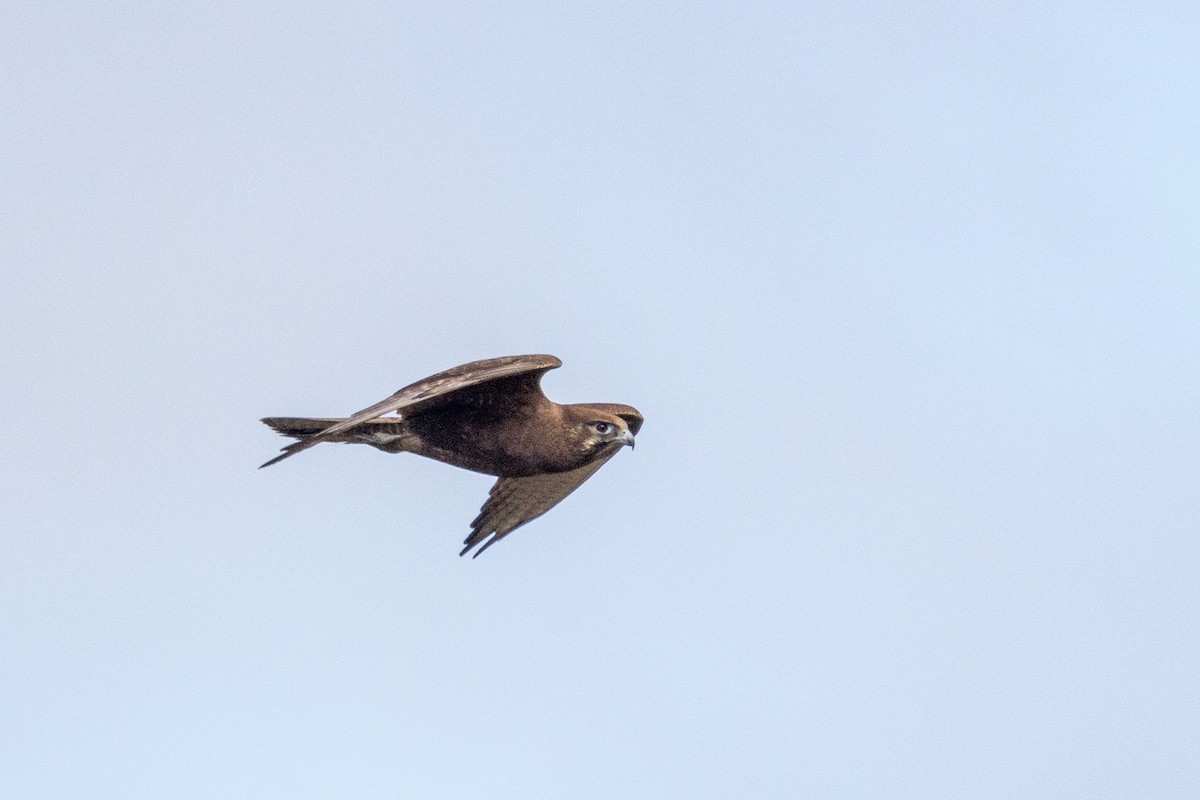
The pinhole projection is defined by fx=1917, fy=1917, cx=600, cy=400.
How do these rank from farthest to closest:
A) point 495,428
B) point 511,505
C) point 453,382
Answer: point 511,505
point 495,428
point 453,382

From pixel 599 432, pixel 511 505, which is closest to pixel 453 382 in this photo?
pixel 599 432

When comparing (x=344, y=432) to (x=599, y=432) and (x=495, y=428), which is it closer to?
(x=495, y=428)

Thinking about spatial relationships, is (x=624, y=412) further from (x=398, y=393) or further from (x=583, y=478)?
(x=398, y=393)

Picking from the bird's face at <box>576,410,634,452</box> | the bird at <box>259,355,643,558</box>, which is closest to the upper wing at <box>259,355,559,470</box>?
the bird at <box>259,355,643,558</box>

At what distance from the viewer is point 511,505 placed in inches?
764

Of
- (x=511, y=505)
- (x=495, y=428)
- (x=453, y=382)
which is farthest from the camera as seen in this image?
(x=511, y=505)

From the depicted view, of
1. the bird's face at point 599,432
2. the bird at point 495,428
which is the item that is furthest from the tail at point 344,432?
the bird's face at point 599,432

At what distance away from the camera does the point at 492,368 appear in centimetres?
1669

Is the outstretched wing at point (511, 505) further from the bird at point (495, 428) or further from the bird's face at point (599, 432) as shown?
the bird's face at point (599, 432)

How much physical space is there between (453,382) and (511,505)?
10.6ft

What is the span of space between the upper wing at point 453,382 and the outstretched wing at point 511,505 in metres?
2.36

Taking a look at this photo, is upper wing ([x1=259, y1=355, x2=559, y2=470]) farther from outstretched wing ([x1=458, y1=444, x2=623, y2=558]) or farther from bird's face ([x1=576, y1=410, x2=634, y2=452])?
outstretched wing ([x1=458, y1=444, x2=623, y2=558])

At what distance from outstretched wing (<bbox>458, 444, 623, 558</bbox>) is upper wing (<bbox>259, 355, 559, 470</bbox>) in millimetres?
2364

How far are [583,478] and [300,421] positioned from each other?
328 cm
